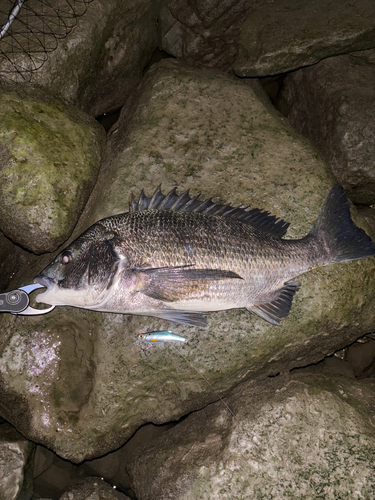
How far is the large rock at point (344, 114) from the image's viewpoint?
4180mm

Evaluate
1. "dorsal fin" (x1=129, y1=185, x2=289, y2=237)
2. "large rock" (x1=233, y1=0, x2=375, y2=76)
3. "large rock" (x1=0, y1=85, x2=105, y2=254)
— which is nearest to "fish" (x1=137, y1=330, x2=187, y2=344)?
"dorsal fin" (x1=129, y1=185, x2=289, y2=237)

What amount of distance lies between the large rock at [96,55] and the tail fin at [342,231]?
2750 millimetres

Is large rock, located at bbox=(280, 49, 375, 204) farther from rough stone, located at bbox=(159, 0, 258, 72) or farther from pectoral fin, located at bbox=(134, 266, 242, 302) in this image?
pectoral fin, located at bbox=(134, 266, 242, 302)

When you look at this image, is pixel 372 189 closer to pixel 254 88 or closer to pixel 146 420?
pixel 254 88

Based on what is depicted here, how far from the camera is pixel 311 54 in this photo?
165 inches

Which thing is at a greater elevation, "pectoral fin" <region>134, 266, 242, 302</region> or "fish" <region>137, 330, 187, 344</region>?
"pectoral fin" <region>134, 266, 242, 302</region>

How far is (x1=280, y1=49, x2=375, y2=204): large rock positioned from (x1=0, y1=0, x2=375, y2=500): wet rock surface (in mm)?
20

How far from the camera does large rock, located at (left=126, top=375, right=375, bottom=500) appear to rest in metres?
3.02

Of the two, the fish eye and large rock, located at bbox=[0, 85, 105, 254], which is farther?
large rock, located at bbox=[0, 85, 105, 254]

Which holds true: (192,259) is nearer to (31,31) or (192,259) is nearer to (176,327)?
(176,327)

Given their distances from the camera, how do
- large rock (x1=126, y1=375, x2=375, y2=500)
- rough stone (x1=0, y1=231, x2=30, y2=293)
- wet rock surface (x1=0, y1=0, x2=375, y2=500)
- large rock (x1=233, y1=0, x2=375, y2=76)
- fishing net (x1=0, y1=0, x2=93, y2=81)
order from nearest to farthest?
1. large rock (x1=126, y1=375, x2=375, y2=500)
2. wet rock surface (x1=0, y1=0, x2=375, y2=500)
3. fishing net (x1=0, y1=0, x2=93, y2=81)
4. large rock (x1=233, y1=0, x2=375, y2=76)
5. rough stone (x1=0, y1=231, x2=30, y2=293)

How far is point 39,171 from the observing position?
3.57 m

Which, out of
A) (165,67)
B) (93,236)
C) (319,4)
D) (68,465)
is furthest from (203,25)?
(68,465)

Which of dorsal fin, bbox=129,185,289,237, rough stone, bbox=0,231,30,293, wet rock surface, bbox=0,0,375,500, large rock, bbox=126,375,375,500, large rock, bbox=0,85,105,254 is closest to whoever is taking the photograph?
large rock, bbox=126,375,375,500
